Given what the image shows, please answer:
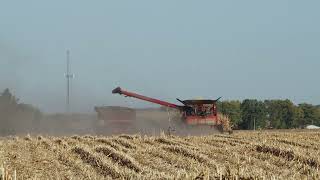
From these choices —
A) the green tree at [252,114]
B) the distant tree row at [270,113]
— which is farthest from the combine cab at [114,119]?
the green tree at [252,114]

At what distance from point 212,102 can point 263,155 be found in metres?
18.5

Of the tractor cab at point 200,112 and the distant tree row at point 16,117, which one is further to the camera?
the distant tree row at point 16,117

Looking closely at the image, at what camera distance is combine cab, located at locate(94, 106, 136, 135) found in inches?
1448

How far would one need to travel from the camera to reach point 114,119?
37.0m

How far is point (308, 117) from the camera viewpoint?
108 metres

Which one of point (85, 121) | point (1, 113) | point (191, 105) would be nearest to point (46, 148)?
point (191, 105)

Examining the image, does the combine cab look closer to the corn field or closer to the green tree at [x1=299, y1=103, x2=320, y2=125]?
the corn field

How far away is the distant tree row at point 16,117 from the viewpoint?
133 ft

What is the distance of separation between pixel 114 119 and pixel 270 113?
6991 centimetres

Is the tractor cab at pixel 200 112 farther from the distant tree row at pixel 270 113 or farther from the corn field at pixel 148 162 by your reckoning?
the distant tree row at pixel 270 113

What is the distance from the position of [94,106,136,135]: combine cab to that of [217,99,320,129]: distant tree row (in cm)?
5790

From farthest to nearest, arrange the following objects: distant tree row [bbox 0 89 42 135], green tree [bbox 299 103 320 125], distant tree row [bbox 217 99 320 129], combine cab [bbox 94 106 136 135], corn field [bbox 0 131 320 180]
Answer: green tree [bbox 299 103 320 125] → distant tree row [bbox 217 99 320 129] → distant tree row [bbox 0 89 42 135] → combine cab [bbox 94 106 136 135] → corn field [bbox 0 131 320 180]

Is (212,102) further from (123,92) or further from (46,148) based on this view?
(46,148)

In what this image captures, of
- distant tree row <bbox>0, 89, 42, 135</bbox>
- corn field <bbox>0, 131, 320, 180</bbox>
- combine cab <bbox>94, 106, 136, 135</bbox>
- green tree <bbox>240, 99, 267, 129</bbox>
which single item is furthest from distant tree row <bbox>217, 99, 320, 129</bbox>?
corn field <bbox>0, 131, 320, 180</bbox>
